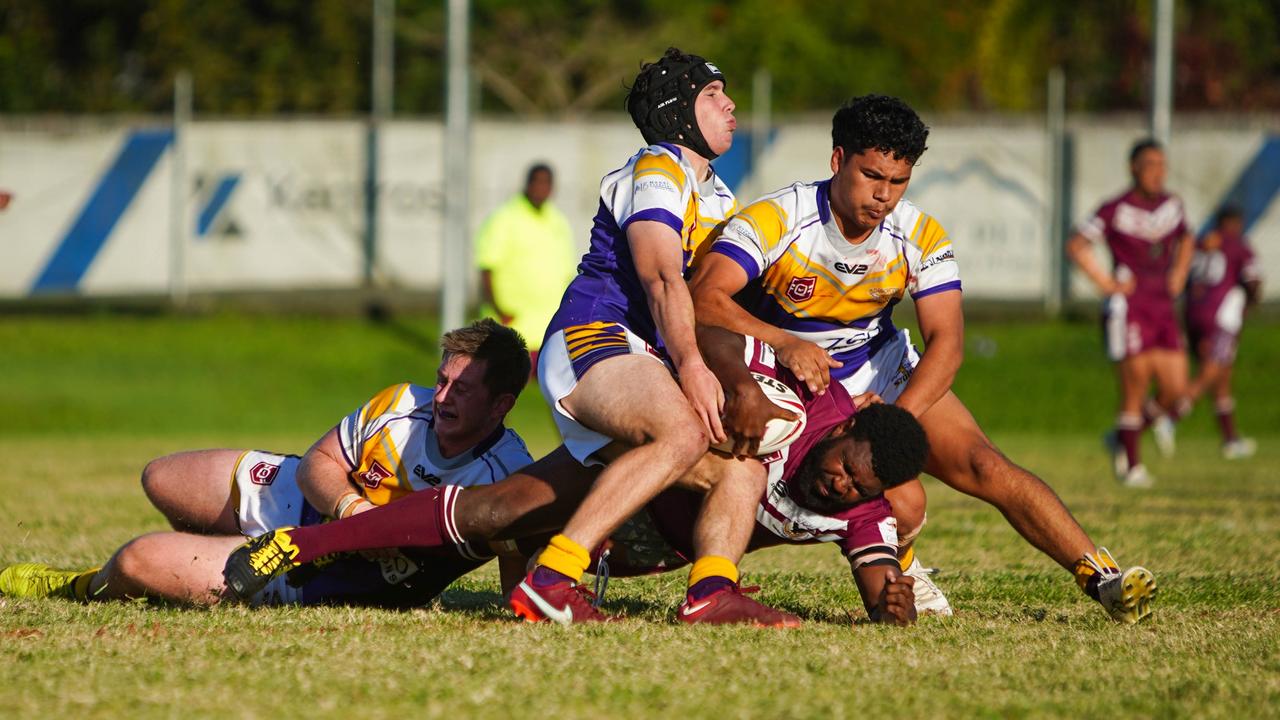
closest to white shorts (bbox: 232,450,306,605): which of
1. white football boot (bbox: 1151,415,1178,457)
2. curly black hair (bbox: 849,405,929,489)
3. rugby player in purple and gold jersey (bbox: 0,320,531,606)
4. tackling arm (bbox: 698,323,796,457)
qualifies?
rugby player in purple and gold jersey (bbox: 0,320,531,606)

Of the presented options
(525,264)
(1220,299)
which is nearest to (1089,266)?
(525,264)

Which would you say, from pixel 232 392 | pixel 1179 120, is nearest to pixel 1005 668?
pixel 232 392

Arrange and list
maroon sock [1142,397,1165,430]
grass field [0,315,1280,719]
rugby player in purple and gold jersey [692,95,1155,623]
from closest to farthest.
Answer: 1. grass field [0,315,1280,719]
2. rugby player in purple and gold jersey [692,95,1155,623]
3. maroon sock [1142,397,1165,430]

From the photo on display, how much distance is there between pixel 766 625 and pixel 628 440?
0.70 meters

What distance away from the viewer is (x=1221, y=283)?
51.0 ft

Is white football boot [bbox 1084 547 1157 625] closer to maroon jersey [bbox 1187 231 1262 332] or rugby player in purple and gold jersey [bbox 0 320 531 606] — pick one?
rugby player in purple and gold jersey [bbox 0 320 531 606]

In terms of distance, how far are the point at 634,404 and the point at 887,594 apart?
1036mm

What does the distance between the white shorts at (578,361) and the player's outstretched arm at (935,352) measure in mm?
889

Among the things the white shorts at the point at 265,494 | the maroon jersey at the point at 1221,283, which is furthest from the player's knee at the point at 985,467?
the maroon jersey at the point at 1221,283

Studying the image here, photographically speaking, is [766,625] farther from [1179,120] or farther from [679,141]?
[1179,120]

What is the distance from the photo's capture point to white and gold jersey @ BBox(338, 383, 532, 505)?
17.6ft

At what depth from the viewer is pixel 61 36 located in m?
29.2

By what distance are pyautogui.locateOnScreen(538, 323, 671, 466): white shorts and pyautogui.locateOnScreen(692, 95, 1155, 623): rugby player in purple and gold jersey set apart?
0.28m

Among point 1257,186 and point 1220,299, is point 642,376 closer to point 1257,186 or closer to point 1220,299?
point 1220,299
